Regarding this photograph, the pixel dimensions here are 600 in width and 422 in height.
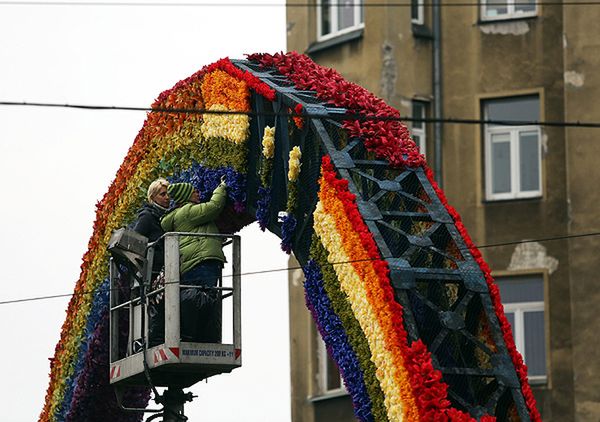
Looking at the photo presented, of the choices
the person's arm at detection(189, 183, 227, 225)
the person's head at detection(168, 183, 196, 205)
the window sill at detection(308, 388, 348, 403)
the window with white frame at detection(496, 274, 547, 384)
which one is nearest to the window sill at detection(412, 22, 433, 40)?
the window with white frame at detection(496, 274, 547, 384)

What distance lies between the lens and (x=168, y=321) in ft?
76.7

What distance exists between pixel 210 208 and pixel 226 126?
957mm

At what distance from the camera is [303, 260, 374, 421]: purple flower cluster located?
70.8 ft

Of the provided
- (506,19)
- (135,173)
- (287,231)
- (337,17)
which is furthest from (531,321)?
(287,231)

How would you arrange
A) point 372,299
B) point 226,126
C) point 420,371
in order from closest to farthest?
1. point 420,371
2. point 372,299
3. point 226,126

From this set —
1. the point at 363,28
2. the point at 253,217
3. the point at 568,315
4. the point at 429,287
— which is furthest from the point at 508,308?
the point at 429,287

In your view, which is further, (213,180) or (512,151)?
(512,151)

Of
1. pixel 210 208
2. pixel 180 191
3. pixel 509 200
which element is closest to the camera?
pixel 210 208

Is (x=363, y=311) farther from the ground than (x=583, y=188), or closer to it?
closer to it

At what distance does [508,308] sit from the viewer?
36.8 m

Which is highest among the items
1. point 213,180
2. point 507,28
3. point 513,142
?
point 507,28

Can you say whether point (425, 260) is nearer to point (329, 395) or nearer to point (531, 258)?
point (531, 258)


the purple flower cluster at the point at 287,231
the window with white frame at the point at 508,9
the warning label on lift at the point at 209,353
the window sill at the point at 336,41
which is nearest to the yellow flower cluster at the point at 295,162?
the purple flower cluster at the point at 287,231

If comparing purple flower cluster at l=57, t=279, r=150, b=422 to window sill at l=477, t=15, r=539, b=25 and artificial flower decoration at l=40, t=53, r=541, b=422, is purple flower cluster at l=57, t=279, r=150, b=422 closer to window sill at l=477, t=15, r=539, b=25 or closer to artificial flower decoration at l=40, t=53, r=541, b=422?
artificial flower decoration at l=40, t=53, r=541, b=422
